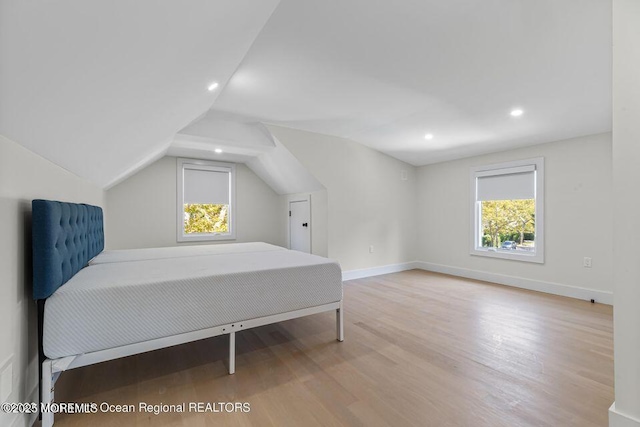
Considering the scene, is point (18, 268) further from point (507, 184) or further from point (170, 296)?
point (507, 184)

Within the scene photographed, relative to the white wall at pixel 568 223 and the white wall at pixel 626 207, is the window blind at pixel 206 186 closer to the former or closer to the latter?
the white wall at pixel 568 223

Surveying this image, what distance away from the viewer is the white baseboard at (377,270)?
454 centimetres

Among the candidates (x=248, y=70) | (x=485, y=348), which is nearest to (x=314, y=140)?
(x=248, y=70)

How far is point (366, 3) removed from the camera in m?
1.63

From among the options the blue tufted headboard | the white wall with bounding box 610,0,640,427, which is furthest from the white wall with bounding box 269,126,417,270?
the white wall with bounding box 610,0,640,427

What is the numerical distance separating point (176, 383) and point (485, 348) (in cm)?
228

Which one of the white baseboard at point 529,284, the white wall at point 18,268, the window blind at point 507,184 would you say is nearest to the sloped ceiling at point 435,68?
the window blind at point 507,184

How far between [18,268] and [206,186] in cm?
→ 358

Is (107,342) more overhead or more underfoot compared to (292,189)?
more underfoot

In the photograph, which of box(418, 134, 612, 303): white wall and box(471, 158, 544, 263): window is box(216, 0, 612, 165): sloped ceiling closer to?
box(418, 134, 612, 303): white wall

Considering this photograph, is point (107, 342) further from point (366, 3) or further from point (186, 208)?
point (186, 208)

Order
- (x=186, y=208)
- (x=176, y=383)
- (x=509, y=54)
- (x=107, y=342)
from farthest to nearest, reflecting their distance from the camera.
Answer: (x=186, y=208) < (x=509, y=54) < (x=176, y=383) < (x=107, y=342)

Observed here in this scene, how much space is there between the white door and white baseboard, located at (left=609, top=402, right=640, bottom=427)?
3.70m

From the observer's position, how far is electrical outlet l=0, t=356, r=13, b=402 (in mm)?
1157
